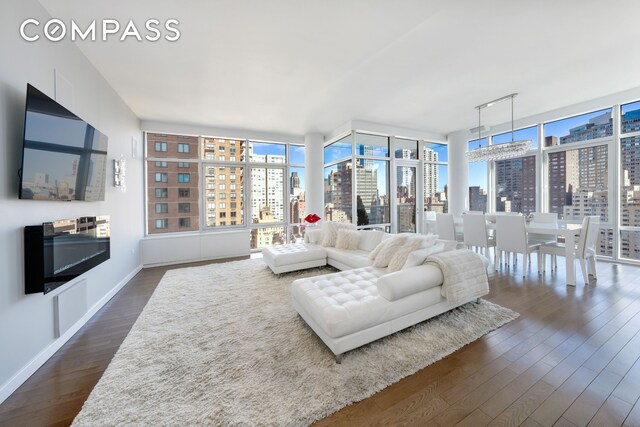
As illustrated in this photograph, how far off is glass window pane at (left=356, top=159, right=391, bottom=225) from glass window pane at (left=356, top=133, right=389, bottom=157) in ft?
0.61

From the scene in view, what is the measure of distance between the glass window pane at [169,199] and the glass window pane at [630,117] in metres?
8.44

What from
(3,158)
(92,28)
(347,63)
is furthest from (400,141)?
(3,158)

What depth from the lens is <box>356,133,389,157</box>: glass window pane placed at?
5.48 m

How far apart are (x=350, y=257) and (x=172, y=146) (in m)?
4.62

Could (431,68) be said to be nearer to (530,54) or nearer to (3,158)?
(530,54)

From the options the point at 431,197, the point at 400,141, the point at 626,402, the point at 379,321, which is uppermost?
the point at 400,141

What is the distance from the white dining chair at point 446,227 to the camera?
4.59m

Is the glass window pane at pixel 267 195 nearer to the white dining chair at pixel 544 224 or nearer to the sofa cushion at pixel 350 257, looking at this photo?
the sofa cushion at pixel 350 257

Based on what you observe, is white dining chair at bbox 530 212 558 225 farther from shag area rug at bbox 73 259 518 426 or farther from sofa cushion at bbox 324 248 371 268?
sofa cushion at bbox 324 248 371 268

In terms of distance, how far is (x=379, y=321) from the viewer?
1875 millimetres

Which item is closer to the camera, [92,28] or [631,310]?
[92,28]

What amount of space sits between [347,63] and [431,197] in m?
4.66

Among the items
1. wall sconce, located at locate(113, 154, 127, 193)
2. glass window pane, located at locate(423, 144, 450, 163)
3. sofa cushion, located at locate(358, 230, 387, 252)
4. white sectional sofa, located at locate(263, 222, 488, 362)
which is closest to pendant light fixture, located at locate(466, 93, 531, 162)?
glass window pane, located at locate(423, 144, 450, 163)

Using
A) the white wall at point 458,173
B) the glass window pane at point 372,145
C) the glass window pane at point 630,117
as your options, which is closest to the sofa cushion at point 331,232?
the glass window pane at point 372,145
